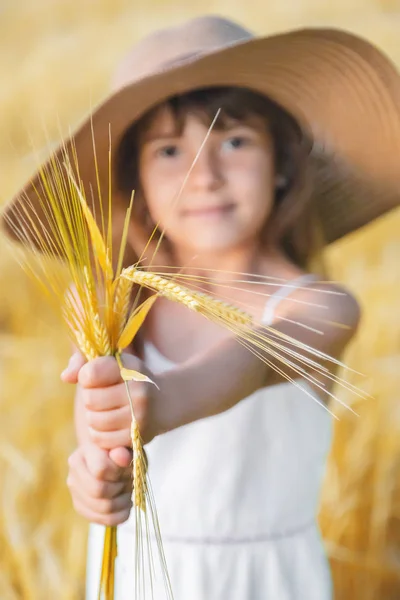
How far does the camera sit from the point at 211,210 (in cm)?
65

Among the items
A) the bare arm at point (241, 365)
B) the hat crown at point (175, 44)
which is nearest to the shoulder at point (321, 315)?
the bare arm at point (241, 365)

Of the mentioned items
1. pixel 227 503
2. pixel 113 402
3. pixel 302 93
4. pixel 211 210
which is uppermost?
pixel 302 93

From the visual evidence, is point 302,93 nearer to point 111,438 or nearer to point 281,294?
point 281,294

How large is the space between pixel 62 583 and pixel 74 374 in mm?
544

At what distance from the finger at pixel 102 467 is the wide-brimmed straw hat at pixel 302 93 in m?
0.21

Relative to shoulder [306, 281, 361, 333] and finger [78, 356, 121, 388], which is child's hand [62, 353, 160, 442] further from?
shoulder [306, 281, 361, 333]

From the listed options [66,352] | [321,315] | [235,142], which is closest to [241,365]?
[321,315]

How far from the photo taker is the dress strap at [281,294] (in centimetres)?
64

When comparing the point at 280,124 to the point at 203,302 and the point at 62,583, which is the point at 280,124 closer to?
the point at 203,302

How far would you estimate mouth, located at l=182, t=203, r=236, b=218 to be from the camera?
0.65m

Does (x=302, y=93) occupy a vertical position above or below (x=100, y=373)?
above

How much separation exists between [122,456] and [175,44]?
36 centimetres

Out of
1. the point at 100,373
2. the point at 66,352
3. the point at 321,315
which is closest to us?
the point at 100,373

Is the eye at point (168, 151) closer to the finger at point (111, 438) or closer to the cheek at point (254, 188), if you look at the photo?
the cheek at point (254, 188)
